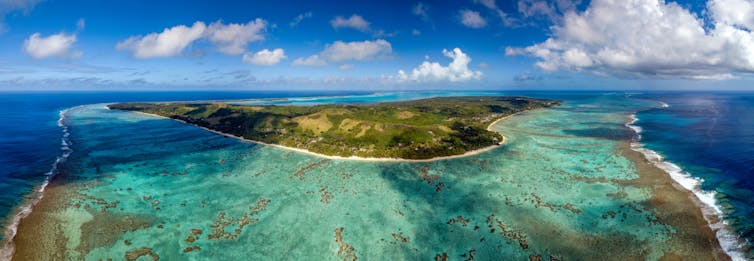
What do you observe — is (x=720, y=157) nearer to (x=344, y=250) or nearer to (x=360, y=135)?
(x=360, y=135)

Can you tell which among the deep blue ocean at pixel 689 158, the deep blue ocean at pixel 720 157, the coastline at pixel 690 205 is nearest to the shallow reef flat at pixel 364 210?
the coastline at pixel 690 205

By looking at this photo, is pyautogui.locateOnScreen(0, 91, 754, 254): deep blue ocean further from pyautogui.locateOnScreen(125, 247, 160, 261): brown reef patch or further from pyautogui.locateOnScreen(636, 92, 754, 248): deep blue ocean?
pyautogui.locateOnScreen(125, 247, 160, 261): brown reef patch

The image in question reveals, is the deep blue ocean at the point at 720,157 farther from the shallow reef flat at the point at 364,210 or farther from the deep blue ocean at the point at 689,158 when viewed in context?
the shallow reef flat at the point at 364,210

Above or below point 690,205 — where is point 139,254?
below

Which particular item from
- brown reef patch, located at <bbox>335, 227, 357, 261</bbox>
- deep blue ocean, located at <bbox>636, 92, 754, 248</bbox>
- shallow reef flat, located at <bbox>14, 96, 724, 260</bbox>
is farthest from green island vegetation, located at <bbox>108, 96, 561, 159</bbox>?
deep blue ocean, located at <bbox>636, 92, 754, 248</bbox>

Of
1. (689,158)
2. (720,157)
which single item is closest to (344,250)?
(689,158)

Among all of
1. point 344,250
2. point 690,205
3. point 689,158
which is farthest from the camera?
point 689,158
